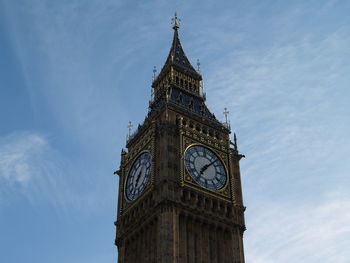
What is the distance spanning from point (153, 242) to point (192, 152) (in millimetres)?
12582

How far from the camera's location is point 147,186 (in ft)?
229

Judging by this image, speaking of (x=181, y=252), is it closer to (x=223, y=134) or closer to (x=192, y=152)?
(x=192, y=152)

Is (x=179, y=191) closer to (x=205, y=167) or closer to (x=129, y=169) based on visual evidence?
(x=205, y=167)

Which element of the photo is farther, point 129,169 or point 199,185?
point 129,169

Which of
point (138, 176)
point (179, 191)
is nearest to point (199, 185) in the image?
point (179, 191)

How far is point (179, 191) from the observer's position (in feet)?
220

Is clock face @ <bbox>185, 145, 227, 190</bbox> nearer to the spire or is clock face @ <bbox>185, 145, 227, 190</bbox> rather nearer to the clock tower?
the clock tower

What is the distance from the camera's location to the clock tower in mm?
65312

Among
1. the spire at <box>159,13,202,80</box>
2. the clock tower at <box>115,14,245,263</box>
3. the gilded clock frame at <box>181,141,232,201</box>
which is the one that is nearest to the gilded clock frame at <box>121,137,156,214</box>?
the clock tower at <box>115,14,245,263</box>

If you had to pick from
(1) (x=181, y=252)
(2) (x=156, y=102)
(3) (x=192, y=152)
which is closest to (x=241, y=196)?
(3) (x=192, y=152)

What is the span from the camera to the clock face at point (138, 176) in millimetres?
71500

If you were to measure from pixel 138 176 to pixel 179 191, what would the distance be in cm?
795

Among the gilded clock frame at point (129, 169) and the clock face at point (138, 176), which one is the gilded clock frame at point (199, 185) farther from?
the clock face at point (138, 176)

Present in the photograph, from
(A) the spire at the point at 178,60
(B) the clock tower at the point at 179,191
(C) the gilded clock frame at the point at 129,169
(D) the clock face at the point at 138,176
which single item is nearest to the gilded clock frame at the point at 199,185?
(B) the clock tower at the point at 179,191
